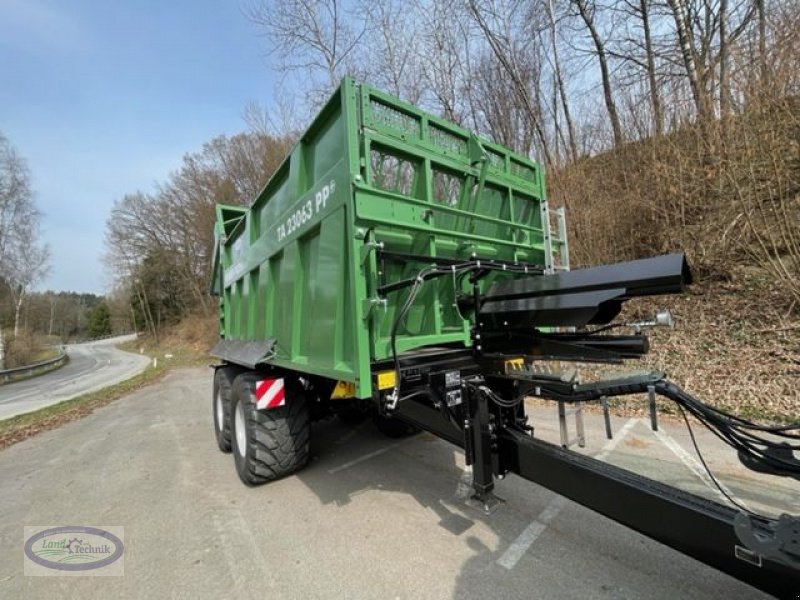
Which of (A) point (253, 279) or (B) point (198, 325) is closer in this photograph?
(A) point (253, 279)

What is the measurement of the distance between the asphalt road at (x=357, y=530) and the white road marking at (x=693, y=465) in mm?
61

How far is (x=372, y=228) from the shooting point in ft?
8.51

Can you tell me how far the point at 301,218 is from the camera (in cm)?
334

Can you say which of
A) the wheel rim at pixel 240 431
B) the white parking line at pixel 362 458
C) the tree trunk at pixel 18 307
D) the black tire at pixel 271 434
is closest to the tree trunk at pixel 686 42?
the white parking line at pixel 362 458

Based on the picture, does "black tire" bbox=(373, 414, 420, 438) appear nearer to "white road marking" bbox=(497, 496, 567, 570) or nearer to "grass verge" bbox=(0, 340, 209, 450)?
"white road marking" bbox=(497, 496, 567, 570)

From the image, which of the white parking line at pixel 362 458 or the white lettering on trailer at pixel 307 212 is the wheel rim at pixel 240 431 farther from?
the white lettering on trailer at pixel 307 212

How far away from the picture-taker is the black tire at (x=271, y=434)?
376cm

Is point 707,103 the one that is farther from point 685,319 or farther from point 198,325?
point 198,325

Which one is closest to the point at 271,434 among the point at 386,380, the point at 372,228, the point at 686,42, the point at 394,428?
the point at 394,428

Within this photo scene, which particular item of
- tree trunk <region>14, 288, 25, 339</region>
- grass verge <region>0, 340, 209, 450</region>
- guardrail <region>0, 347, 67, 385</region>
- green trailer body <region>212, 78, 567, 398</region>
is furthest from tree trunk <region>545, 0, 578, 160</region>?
tree trunk <region>14, 288, 25, 339</region>

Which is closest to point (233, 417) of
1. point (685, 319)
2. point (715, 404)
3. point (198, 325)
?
point (715, 404)

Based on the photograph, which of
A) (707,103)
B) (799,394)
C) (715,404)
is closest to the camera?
(799,394)

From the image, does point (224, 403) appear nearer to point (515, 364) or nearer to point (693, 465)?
→ point (515, 364)

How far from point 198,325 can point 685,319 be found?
105 feet
